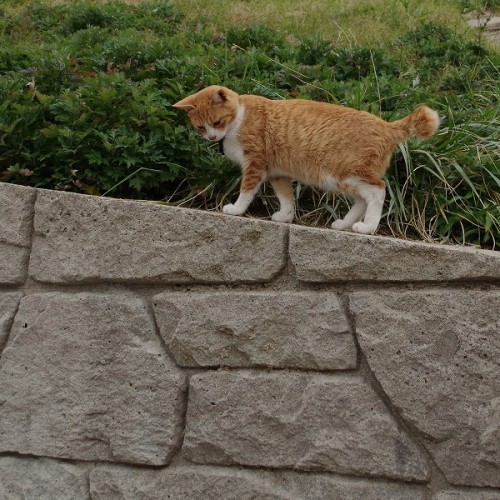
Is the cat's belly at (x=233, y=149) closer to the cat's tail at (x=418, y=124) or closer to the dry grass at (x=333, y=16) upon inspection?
the cat's tail at (x=418, y=124)

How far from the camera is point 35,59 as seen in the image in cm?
488

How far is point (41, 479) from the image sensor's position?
3.48 meters

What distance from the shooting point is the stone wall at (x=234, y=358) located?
3082 mm

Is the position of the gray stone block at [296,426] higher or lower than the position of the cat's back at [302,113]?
lower

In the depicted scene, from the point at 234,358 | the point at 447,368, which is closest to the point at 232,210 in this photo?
the point at 234,358

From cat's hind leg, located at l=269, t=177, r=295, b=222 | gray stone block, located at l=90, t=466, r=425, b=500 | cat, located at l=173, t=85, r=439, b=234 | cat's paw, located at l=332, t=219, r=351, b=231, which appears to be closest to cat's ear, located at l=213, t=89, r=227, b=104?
cat, located at l=173, t=85, r=439, b=234

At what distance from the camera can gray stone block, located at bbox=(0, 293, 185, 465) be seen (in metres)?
3.36

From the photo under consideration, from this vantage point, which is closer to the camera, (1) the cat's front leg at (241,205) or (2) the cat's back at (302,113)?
(2) the cat's back at (302,113)

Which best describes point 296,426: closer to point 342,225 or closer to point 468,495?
point 468,495

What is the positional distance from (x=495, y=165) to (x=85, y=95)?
221 centimetres

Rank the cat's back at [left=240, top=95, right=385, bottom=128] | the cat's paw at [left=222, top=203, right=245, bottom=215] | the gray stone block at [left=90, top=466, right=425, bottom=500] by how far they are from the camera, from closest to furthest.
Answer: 1. the gray stone block at [left=90, top=466, right=425, bottom=500]
2. the cat's back at [left=240, top=95, right=385, bottom=128]
3. the cat's paw at [left=222, top=203, right=245, bottom=215]

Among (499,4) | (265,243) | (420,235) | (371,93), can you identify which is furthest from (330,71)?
(499,4)

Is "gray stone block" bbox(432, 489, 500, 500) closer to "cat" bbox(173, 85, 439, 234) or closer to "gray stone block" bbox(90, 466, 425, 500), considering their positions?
"gray stone block" bbox(90, 466, 425, 500)

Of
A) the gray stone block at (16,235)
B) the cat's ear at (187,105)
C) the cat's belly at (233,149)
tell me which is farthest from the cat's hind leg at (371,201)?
the gray stone block at (16,235)
